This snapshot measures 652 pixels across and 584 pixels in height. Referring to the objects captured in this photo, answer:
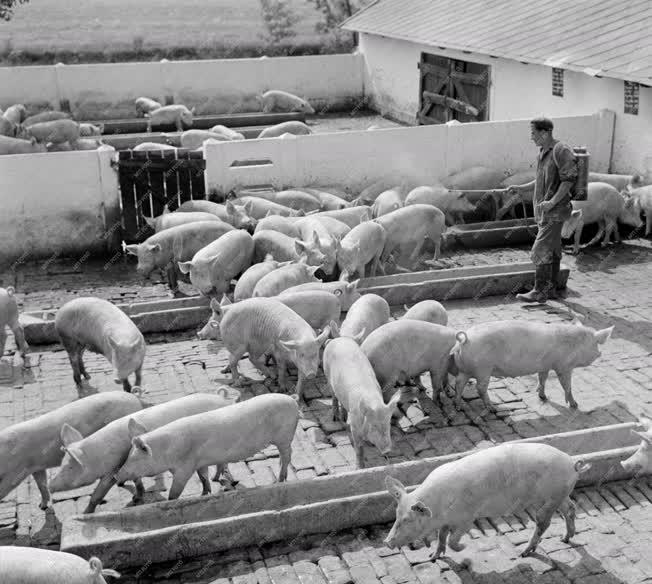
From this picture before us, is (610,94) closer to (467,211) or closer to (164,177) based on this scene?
(467,211)

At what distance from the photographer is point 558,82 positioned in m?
17.1

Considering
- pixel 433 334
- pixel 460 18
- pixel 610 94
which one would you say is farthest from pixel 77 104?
pixel 433 334

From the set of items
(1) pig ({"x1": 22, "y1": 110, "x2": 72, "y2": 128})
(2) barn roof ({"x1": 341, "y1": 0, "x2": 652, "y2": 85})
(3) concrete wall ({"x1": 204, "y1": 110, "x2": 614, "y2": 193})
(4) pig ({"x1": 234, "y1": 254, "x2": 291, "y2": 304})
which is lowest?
(4) pig ({"x1": 234, "y1": 254, "x2": 291, "y2": 304})

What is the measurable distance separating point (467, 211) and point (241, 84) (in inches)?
505

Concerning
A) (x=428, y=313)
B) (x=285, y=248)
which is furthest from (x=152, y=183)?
(x=428, y=313)

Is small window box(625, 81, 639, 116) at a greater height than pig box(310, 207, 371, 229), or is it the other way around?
small window box(625, 81, 639, 116)

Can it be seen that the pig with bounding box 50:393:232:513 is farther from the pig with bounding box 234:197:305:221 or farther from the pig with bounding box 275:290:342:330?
the pig with bounding box 234:197:305:221

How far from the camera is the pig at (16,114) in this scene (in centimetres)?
2143

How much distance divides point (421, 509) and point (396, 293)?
5538 mm

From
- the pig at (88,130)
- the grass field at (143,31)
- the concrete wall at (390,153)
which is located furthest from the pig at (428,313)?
the grass field at (143,31)

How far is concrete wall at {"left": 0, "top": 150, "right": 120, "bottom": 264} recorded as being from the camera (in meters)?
13.5

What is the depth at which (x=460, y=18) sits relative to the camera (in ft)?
70.6

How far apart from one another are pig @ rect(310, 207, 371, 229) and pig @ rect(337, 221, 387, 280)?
38.5 inches

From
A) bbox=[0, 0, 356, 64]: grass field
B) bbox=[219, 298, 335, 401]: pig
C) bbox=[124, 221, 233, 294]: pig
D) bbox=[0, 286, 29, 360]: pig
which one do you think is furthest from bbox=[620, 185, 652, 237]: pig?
bbox=[0, 0, 356, 64]: grass field
